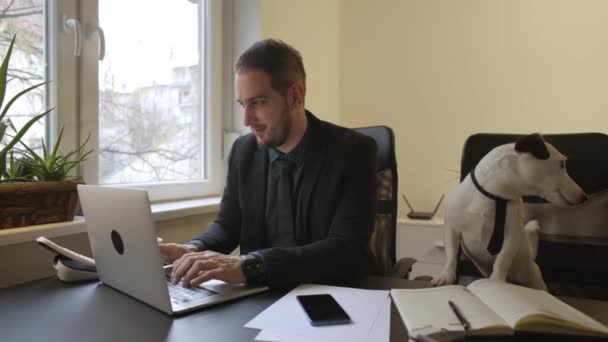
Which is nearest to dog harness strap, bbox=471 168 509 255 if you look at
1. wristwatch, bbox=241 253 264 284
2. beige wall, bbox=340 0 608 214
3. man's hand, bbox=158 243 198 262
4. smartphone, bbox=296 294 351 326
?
smartphone, bbox=296 294 351 326

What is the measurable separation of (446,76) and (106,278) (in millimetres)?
2160

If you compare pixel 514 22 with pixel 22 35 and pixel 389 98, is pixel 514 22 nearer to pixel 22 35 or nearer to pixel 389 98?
pixel 389 98

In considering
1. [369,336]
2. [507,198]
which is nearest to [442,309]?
[369,336]

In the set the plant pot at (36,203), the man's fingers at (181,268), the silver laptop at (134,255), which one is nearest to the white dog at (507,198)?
the silver laptop at (134,255)

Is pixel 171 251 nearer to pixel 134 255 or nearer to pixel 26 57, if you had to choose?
pixel 134 255

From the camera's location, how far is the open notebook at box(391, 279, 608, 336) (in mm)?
665

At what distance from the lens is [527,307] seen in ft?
2.31

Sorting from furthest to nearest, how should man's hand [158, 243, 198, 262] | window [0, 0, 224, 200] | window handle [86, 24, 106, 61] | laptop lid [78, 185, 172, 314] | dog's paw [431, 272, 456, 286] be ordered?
window handle [86, 24, 106, 61]
window [0, 0, 224, 200]
man's hand [158, 243, 198, 262]
dog's paw [431, 272, 456, 286]
laptop lid [78, 185, 172, 314]

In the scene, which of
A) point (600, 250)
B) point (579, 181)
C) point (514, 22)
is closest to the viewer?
point (600, 250)

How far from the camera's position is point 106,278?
Answer: 0.96 meters

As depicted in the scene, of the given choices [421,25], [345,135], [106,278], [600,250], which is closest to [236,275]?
[106,278]

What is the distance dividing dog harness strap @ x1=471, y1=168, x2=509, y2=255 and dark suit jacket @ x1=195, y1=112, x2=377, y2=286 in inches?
12.7

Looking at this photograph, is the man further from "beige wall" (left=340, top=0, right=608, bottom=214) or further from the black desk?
"beige wall" (left=340, top=0, right=608, bottom=214)

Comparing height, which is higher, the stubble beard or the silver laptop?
the stubble beard
